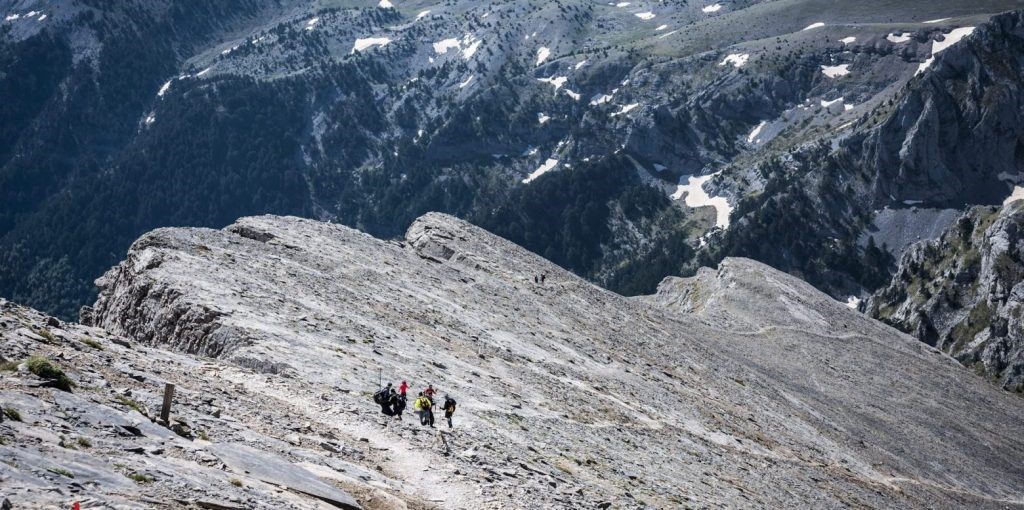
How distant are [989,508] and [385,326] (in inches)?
1839

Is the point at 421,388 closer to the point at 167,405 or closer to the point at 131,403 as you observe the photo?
the point at 167,405

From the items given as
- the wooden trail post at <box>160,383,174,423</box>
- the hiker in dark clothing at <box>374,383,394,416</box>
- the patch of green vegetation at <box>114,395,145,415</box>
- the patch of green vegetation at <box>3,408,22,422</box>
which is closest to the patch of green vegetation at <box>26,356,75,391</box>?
the patch of green vegetation at <box>114,395,145,415</box>

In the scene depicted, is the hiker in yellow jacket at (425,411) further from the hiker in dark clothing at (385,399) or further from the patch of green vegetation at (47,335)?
the patch of green vegetation at (47,335)

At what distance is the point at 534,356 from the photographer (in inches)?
2160

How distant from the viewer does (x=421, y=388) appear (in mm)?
39969

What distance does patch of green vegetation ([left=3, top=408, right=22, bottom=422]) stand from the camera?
22.2 m

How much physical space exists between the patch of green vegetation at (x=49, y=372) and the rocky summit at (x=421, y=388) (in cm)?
5

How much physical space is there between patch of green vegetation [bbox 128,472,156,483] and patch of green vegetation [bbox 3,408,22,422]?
10.8ft

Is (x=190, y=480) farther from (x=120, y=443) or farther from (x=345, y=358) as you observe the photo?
(x=345, y=358)

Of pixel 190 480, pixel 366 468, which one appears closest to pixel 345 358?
pixel 366 468

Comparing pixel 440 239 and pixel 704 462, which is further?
pixel 440 239

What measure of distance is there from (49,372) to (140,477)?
619 centimetres

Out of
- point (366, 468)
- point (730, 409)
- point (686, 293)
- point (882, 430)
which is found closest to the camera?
point (366, 468)

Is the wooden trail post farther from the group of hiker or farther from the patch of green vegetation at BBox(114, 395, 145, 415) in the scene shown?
the group of hiker
